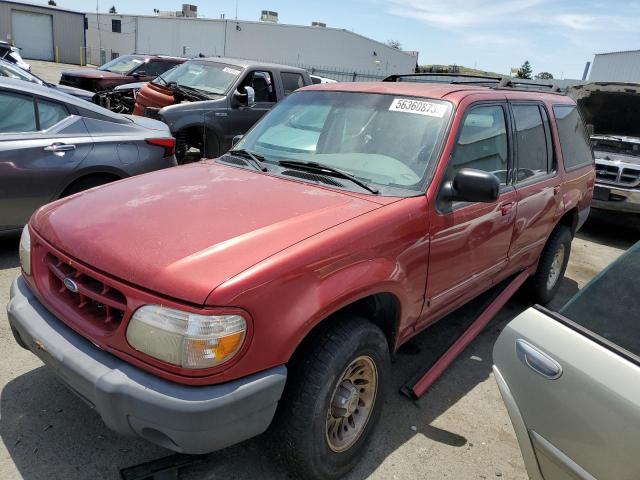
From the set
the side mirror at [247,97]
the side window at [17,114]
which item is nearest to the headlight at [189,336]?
the side window at [17,114]

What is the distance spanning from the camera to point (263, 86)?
8594 millimetres

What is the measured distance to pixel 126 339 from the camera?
6.41ft

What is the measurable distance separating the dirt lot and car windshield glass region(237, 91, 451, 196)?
1387 millimetres

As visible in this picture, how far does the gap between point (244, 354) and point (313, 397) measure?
1.39ft

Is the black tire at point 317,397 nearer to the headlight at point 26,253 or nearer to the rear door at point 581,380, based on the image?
the rear door at point 581,380

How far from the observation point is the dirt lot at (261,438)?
2426 millimetres

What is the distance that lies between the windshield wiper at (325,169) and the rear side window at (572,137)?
2423 mm

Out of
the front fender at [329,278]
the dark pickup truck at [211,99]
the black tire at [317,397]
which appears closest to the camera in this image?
the front fender at [329,278]

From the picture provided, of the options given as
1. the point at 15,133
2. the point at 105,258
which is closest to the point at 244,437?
the point at 105,258

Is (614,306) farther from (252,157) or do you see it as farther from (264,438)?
(252,157)

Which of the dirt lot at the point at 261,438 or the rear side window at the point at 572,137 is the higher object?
the rear side window at the point at 572,137

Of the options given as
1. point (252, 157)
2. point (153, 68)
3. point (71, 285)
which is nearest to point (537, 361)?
point (71, 285)

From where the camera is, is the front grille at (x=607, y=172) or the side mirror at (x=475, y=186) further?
the front grille at (x=607, y=172)

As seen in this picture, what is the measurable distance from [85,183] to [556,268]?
4530 mm
